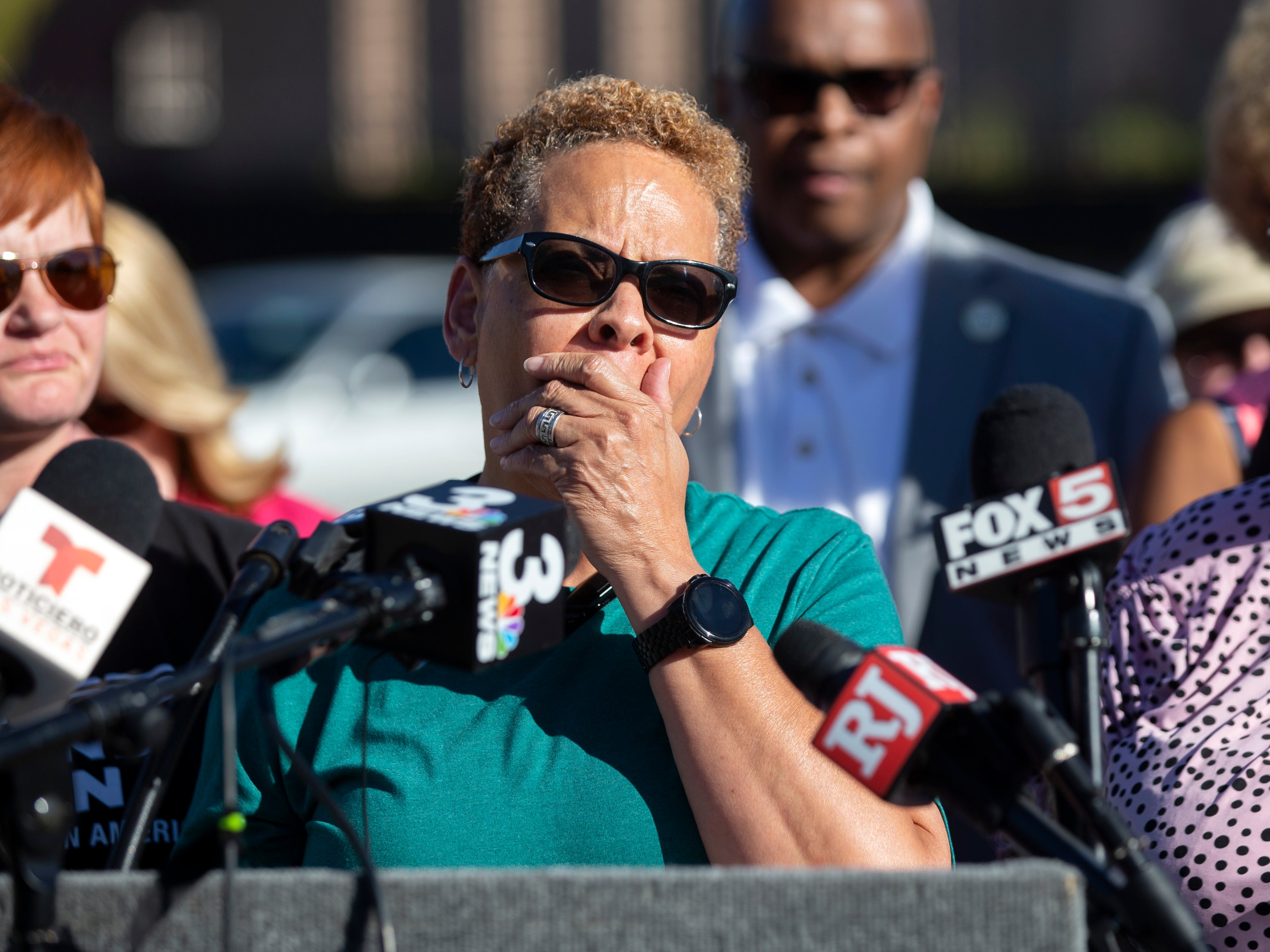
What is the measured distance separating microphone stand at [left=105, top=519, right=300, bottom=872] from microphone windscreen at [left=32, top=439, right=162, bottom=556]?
462 mm

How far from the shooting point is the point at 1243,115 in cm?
281

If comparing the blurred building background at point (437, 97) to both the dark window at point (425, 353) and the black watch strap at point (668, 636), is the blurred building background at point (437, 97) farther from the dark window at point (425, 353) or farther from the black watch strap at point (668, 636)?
the black watch strap at point (668, 636)

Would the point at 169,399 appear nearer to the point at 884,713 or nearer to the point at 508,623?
the point at 508,623

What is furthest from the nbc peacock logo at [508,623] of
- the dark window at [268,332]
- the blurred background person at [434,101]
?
the blurred background person at [434,101]

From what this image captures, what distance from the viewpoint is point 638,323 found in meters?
2.02

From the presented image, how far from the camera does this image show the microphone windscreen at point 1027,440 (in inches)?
77.6

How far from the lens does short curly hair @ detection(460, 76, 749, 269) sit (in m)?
2.13

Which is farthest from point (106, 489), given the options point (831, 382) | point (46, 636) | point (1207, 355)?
point (1207, 355)

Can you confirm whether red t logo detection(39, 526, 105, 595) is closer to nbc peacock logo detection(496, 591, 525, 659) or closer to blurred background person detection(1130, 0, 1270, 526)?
nbc peacock logo detection(496, 591, 525, 659)

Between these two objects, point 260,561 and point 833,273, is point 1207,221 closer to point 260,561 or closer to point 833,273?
point 833,273

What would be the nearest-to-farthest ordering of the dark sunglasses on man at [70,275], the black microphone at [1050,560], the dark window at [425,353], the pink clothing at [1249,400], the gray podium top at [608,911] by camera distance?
the gray podium top at [608,911] < the black microphone at [1050,560] < the dark sunglasses on man at [70,275] < the pink clothing at [1249,400] < the dark window at [425,353]

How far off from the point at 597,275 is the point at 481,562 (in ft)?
2.57

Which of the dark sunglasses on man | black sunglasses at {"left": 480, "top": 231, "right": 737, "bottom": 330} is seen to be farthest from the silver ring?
the dark sunglasses on man

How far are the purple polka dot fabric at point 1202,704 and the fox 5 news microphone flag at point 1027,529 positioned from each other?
0.42 m
